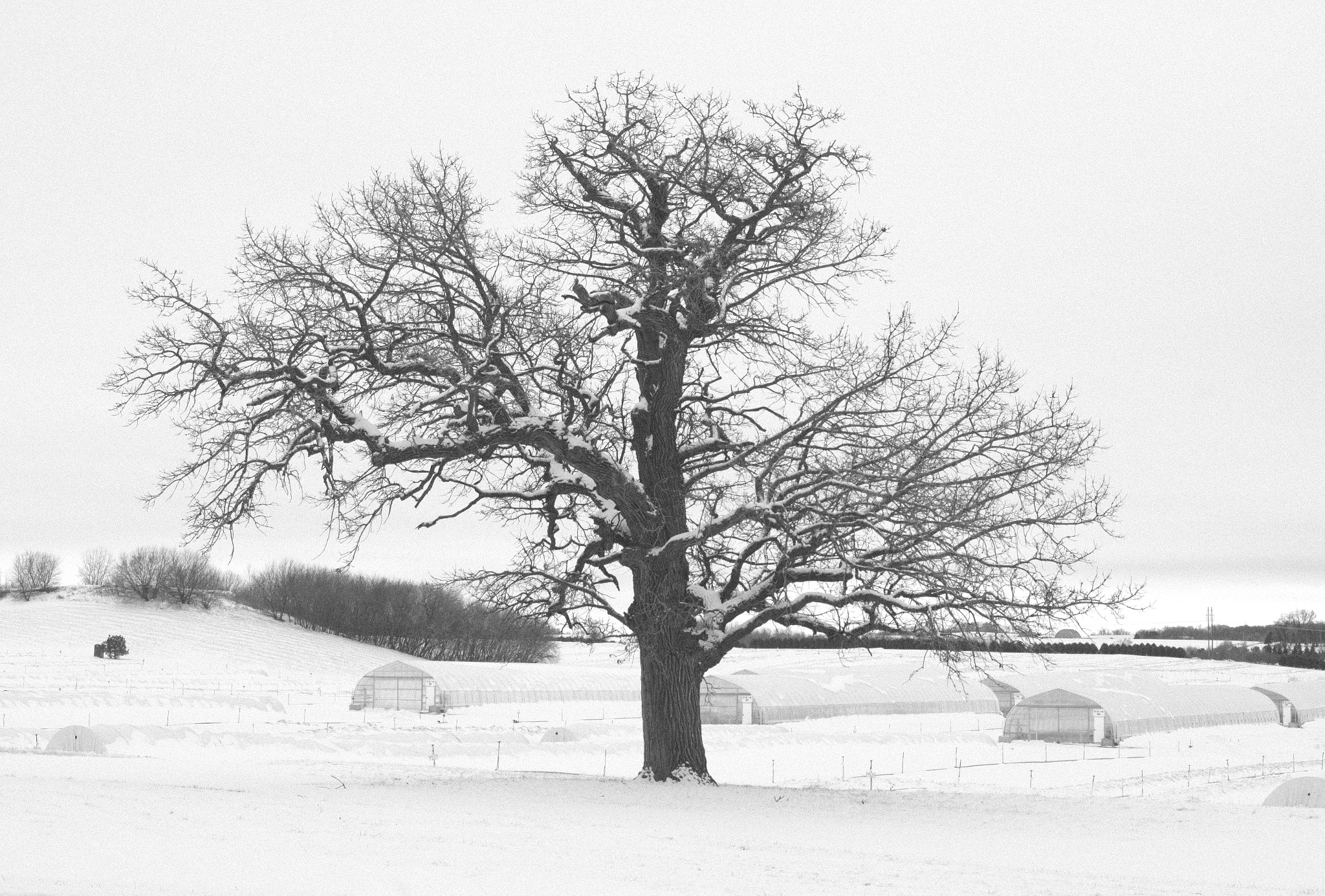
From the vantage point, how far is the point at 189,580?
10488cm

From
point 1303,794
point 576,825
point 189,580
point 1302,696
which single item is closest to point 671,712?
point 576,825

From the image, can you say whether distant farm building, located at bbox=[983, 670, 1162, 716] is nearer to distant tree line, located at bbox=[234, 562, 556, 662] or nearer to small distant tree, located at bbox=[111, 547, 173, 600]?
distant tree line, located at bbox=[234, 562, 556, 662]

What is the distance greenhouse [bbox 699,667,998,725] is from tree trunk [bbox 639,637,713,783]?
103 ft

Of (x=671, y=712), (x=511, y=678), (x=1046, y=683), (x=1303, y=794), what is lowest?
(x=1303, y=794)

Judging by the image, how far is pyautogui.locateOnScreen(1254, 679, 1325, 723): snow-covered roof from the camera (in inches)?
2638

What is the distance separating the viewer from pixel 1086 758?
44.1 metres

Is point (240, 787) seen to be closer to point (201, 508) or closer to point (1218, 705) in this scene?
point (201, 508)

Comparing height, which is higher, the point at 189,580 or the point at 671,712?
the point at 189,580

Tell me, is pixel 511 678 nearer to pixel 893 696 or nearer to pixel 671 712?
pixel 893 696

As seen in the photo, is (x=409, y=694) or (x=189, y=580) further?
(x=189, y=580)

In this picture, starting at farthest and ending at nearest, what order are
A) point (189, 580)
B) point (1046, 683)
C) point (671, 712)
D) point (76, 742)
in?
point (189, 580) < point (1046, 683) < point (76, 742) < point (671, 712)

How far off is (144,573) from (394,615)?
21362 millimetres

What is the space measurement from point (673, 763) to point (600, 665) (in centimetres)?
7488

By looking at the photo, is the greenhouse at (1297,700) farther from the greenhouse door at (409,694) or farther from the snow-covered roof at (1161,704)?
the greenhouse door at (409,694)
